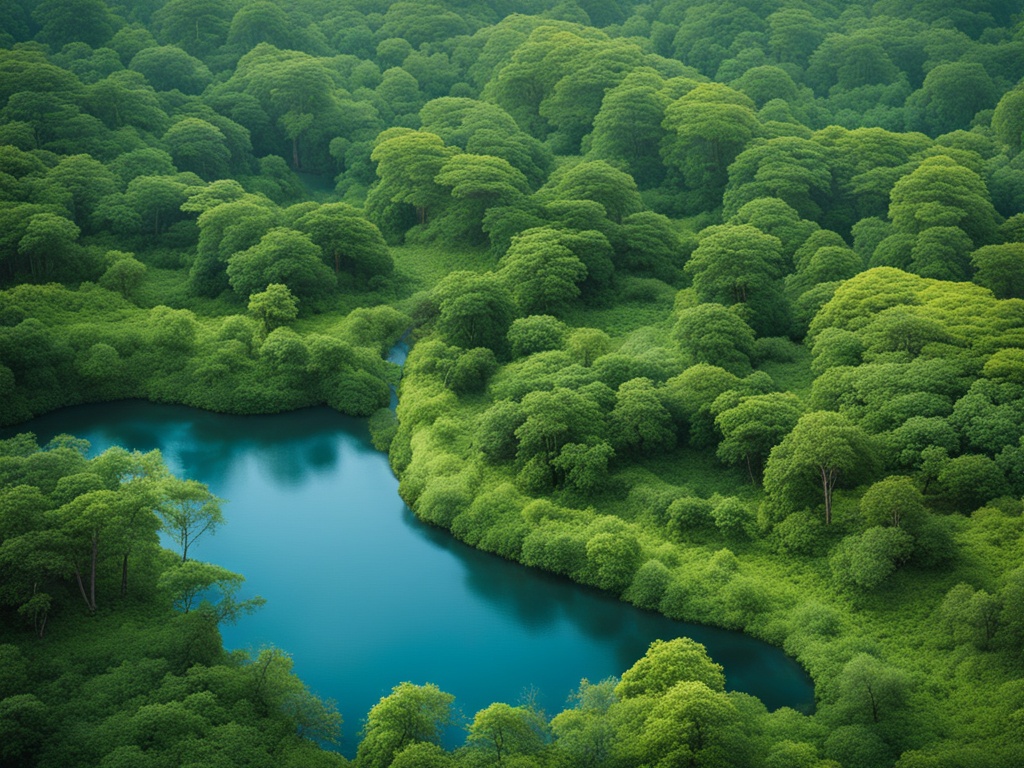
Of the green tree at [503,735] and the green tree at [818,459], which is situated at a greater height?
the green tree at [818,459]

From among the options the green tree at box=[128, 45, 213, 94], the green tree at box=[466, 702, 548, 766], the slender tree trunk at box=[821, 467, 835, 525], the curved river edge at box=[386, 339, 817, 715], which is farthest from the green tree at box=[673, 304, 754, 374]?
the green tree at box=[128, 45, 213, 94]

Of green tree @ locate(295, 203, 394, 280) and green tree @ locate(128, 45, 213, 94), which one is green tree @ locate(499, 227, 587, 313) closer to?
green tree @ locate(295, 203, 394, 280)

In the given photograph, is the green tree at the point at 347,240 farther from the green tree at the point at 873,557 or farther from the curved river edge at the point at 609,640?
the green tree at the point at 873,557

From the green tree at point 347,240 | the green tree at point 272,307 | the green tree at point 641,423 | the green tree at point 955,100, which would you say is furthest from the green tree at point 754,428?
the green tree at point 955,100

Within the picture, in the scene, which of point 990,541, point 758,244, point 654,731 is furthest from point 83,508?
point 758,244

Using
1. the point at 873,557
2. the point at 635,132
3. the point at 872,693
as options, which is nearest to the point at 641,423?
the point at 873,557

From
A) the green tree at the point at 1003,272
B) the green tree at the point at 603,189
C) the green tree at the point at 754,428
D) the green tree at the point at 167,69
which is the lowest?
the green tree at the point at 754,428

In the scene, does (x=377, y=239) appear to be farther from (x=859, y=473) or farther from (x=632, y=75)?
(x=859, y=473)

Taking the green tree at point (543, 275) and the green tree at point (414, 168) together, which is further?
the green tree at point (414, 168)

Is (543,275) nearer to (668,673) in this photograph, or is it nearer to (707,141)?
(707,141)
